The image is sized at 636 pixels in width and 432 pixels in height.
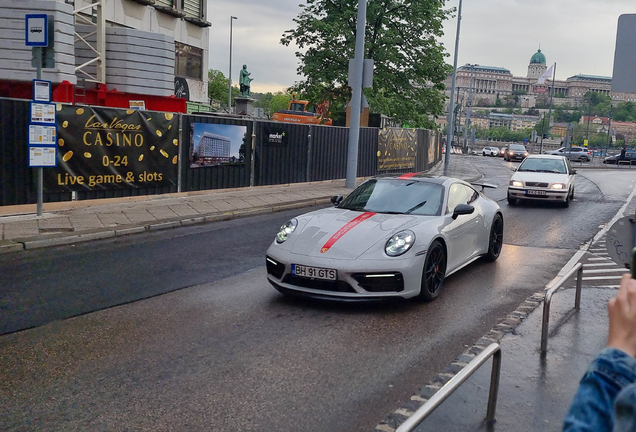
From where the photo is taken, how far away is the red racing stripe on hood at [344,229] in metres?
6.69

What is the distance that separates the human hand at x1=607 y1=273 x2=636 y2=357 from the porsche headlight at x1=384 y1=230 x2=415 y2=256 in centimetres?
527

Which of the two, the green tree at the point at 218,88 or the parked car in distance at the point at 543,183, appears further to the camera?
the green tree at the point at 218,88

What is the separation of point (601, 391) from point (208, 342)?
15.2 feet

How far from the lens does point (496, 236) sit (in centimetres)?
967

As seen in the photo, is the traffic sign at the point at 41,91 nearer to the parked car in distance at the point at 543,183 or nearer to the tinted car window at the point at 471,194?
the tinted car window at the point at 471,194

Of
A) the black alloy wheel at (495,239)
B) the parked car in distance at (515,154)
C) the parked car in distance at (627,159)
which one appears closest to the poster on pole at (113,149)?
the black alloy wheel at (495,239)

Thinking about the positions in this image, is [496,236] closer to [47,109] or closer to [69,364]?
[69,364]

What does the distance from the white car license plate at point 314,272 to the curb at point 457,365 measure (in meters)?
1.61

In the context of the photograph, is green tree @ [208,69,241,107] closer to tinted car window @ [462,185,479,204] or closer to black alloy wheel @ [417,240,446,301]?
tinted car window @ [462,185,479,204]

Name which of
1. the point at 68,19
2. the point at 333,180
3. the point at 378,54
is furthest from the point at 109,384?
the point at 378,54

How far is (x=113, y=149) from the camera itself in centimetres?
1339

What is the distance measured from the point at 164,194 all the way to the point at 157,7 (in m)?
17.9

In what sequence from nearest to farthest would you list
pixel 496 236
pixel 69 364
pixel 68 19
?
pixel 69 364 < pixel 496 236 < pixel 68 19

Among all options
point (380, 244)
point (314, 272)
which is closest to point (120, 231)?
point (314, 272)
